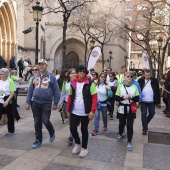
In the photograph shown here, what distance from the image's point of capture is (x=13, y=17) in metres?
23.0

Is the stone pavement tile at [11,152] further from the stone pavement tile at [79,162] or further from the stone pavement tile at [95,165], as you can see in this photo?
the stone pavement tile at [95,165]

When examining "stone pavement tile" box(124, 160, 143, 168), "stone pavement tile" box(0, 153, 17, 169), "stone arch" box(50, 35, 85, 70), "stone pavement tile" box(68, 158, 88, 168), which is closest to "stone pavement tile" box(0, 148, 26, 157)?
"stone pavement tile" box(0, 153, 17, 169)

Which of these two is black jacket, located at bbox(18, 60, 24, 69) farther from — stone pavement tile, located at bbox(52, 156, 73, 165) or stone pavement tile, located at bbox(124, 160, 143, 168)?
stone pavement tile, located at bbox(124, 160, 143, 168)

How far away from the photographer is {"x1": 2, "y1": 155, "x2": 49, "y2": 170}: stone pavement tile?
4375 mm

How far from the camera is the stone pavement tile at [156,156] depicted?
470 centimetres

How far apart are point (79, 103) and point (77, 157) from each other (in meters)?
1.09

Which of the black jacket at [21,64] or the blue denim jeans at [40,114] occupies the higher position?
the black jacket at [21,64]

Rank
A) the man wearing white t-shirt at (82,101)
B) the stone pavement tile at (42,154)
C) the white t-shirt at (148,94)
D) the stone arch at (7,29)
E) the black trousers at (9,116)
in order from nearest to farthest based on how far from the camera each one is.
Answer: the stone pavement tile at (42,154), the man wearing white t-shirt at (82,101), the black trousers at (9,116), the white t-shirt at (148,94), the stone arch at (7,29)

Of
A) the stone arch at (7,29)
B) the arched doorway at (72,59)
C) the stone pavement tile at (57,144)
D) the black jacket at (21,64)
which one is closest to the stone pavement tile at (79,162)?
the stone pavement tile at (57,144)

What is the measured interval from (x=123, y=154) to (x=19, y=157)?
7.06 feet

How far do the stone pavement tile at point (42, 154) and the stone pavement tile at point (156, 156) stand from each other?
1836 millimetres

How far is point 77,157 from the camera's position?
16.3 feet

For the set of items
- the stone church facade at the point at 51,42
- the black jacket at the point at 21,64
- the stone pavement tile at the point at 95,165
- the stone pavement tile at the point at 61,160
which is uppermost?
the stone church facade at the point at 51,42

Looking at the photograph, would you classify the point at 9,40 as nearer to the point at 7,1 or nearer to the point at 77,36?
the point at 7,1
